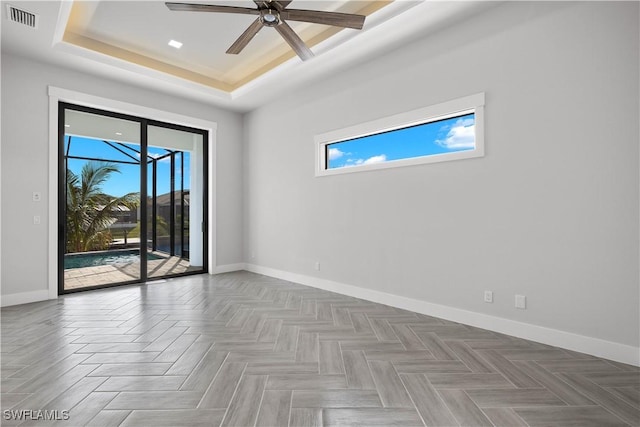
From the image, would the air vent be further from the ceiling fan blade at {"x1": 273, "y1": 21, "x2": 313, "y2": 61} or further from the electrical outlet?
the electrical outlet

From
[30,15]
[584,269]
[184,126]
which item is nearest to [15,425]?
[30,15]

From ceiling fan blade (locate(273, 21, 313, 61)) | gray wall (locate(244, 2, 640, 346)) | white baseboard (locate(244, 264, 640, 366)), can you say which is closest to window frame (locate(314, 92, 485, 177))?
gray wall (locate(244, 2, 640, 346))

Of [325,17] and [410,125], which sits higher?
[325,17]

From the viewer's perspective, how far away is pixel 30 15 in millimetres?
3158

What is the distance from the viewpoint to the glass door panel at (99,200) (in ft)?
14.4

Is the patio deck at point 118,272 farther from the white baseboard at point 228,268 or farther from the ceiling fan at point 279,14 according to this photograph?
the ceiling fan at point 279,14

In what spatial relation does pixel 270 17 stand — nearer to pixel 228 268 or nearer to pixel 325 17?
pixel 325 17

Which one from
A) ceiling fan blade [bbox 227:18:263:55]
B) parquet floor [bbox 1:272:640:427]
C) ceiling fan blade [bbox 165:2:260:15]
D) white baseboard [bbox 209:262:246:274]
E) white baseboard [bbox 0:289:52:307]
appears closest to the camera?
parquet floor [bbox 1:272:640:427]

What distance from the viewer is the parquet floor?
177 centimetres

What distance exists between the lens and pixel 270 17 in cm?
271

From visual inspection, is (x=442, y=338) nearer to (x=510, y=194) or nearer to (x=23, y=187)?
(x=510, y=194)

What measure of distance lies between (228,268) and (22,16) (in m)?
4.33

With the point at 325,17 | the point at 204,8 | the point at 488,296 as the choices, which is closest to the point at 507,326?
the point at 488,296

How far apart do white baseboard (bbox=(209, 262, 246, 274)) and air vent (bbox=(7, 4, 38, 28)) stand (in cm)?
406
